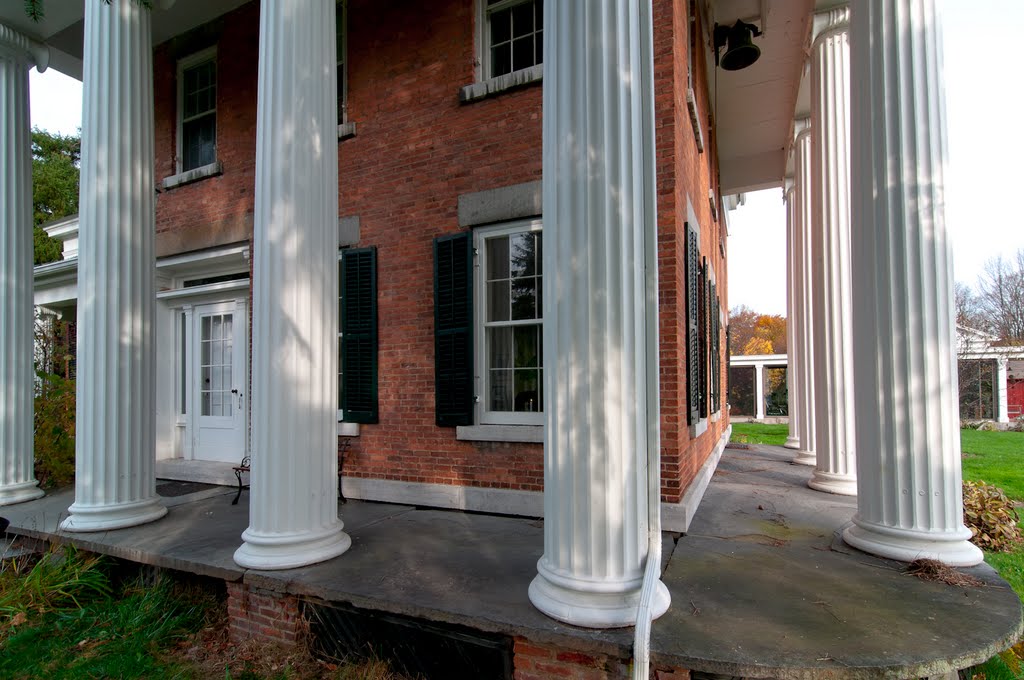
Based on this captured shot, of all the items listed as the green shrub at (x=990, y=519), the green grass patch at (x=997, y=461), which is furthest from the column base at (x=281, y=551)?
the green grass patch at (x=997, y=461)

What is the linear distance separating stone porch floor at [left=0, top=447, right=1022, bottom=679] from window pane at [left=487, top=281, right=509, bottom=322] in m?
1.92

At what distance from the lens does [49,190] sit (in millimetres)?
17766

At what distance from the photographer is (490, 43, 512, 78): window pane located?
5762 millimetres

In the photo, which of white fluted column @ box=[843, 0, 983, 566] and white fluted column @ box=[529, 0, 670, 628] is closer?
white fluted column @ box=[529, 0, 670, 628]

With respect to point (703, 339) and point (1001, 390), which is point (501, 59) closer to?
point (703, 339)

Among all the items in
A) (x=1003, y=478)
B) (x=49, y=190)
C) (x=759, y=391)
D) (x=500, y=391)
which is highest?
(x=49, y=190)

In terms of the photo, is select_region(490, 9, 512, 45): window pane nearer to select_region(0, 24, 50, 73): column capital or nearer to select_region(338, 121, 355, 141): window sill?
select_region(338, 121, 355, 141): window sill

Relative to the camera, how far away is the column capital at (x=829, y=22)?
615 cm

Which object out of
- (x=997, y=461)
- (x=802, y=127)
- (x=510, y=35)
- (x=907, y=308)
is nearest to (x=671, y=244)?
(x=907, y=308)

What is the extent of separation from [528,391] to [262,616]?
2.80 metres

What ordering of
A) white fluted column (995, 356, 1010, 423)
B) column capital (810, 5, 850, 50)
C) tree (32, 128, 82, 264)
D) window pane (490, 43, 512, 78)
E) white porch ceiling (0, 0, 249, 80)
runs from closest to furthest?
window pane (490, 43, 512, 78)
column capital (810, 5, 850, 50)
white porch ceiling (0, 0, 249, 80)
tree (32, 128, 82, 264)
white fluted column (995, 356, 1010, 423)

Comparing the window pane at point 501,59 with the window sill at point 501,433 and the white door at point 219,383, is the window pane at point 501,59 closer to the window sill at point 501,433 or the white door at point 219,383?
the window sill at point 501,433

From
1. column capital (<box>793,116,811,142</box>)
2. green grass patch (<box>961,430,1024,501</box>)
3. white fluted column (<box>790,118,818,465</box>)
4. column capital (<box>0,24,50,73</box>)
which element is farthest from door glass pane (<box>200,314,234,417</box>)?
green grass patch (<box>961,430,1024,501</box>)

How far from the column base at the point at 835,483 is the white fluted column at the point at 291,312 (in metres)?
5.11
